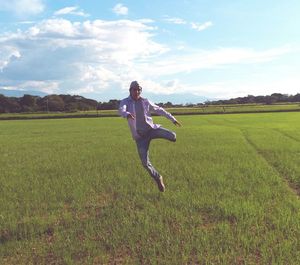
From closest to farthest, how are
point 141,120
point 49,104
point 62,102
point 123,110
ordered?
1. point 123,110
2. point 141,120
3. point 49,104
4. point 62,102

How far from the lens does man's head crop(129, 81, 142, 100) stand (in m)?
7.82

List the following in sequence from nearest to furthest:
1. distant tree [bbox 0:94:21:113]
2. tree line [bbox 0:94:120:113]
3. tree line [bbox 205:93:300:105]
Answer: distant tree [bbox 0:94:21:113] < tree line [bbox 0:94:120:113] < tree line [bbox 205:93:300:105]

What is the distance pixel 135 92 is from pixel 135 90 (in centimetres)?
4

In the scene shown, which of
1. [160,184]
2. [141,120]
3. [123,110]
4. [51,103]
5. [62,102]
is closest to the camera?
[123,110]

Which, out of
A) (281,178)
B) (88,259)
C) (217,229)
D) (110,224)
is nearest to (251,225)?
(217,229)

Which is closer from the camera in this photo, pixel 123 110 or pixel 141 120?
pixel 123 110

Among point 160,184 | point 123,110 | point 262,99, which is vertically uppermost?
point 262,99

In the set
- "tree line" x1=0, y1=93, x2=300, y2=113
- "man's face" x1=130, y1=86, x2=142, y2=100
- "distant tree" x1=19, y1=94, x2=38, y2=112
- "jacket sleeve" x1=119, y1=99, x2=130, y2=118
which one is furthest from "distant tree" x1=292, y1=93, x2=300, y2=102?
"jacket sleeve" x1=119, y1=99, x2=130, y2=118

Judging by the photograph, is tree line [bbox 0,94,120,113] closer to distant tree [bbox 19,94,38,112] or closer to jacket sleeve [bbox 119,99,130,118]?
distant tree [bbox 19,94,38,112]

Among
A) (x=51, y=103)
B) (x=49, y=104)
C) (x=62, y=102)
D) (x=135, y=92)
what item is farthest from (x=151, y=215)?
(x=62, y=102)

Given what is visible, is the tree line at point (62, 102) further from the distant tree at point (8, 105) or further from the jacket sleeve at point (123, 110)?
the jacket sleeve at point (123, 110)

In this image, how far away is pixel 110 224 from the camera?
21.7 feet

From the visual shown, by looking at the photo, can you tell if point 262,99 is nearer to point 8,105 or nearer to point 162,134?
Result: point 8,105

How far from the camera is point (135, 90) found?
7840 mm
